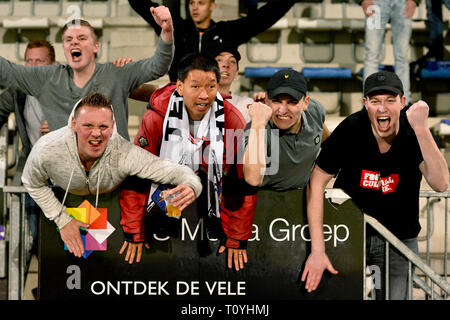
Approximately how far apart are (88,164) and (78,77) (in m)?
0.77

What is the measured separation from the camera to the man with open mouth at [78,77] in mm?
4082

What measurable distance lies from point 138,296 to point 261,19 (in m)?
2.52

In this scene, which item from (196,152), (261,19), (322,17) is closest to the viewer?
(196,152)

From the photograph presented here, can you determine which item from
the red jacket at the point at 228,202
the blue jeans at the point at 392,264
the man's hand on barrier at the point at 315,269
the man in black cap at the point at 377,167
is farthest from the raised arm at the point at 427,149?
the red jacket at the point at 228,202

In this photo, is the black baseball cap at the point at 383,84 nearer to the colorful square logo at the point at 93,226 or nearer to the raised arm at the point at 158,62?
the raised arm at the point at 158,62

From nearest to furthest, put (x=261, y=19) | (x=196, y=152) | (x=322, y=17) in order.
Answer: (x=196, y=152)
(x=261, y=19)
(x=322, y=17)

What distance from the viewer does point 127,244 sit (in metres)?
3.84

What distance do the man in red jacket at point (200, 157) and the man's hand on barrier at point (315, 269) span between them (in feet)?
1.33

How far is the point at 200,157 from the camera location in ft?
12.1

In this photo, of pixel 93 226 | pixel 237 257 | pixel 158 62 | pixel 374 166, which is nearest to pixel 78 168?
pixel 93 226

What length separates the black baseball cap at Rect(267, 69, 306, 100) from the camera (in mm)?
3693
